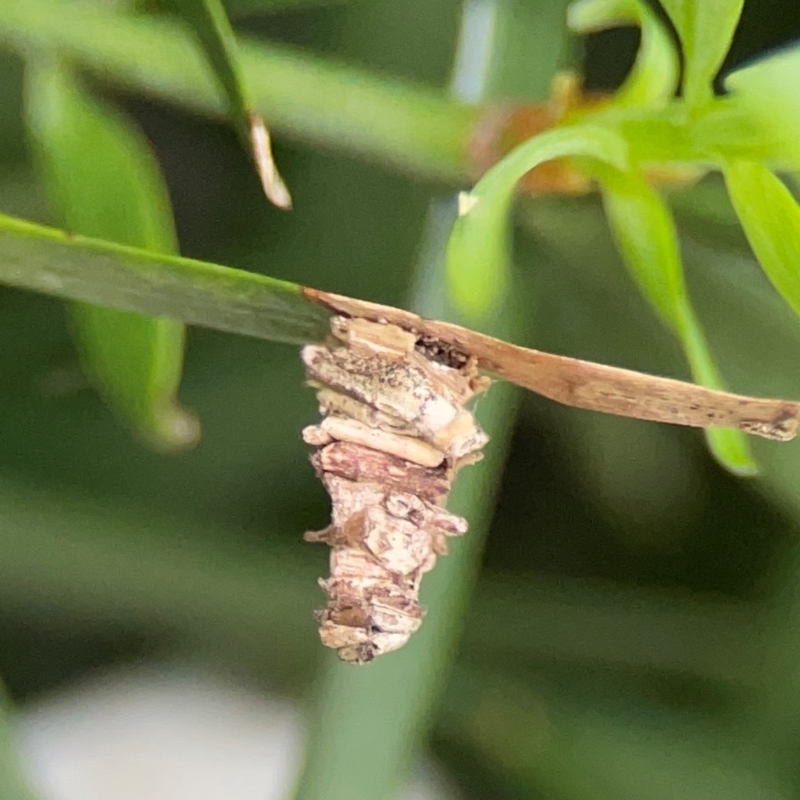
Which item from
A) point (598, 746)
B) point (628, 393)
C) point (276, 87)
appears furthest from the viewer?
point (598, 746)

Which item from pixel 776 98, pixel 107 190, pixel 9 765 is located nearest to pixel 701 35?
pixel 776 98

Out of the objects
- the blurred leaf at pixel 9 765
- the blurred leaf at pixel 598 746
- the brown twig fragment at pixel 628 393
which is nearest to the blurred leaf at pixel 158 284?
the brown twig fragment at pixel 628 393

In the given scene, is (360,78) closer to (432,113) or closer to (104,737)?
(432,113)

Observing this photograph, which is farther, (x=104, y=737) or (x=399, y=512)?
(x=104, y=737)

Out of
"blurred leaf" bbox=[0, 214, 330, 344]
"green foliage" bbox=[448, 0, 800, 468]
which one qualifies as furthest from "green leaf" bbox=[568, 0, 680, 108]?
"blurred leaf" bbox=[0, 214, 330, 344]

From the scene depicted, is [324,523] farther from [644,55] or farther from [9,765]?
[644,55]

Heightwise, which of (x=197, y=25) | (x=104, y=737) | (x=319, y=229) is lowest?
(x=104, y=737)

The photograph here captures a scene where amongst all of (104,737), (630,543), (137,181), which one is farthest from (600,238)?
(104,737)
